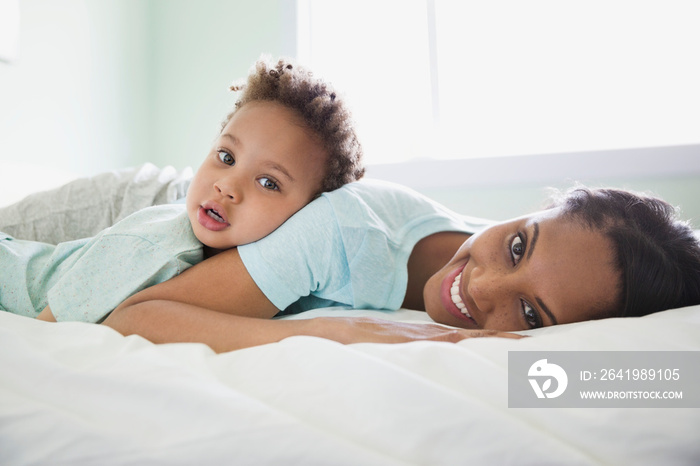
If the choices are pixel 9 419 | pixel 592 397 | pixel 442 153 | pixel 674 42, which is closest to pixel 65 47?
pixel 442 153

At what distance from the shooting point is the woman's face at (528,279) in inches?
29.9

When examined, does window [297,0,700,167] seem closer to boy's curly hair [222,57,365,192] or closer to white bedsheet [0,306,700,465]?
boy's curly hair [222,57,365,192]

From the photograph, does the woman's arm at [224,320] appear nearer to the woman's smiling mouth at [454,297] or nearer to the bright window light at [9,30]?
the woman's smiling mouth at [454,297]

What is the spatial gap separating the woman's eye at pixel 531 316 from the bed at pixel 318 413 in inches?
9.6

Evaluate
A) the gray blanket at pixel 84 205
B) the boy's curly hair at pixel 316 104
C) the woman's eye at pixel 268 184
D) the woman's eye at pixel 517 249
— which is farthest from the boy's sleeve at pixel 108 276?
the gray blanket at pixel 84 205

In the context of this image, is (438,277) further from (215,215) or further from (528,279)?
(215,215)

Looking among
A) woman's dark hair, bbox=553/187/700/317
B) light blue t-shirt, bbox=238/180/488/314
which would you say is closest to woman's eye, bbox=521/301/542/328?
woman's dark hair, bbox=553/187/700/317

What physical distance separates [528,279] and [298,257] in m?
0.35

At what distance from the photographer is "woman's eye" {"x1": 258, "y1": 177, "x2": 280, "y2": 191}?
39.1 inches

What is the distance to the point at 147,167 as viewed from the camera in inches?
63.7

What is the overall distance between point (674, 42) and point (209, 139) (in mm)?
2119

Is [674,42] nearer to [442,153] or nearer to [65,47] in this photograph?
[442,153]

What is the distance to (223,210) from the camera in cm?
94

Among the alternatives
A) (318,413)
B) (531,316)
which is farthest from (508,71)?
(318,413)
